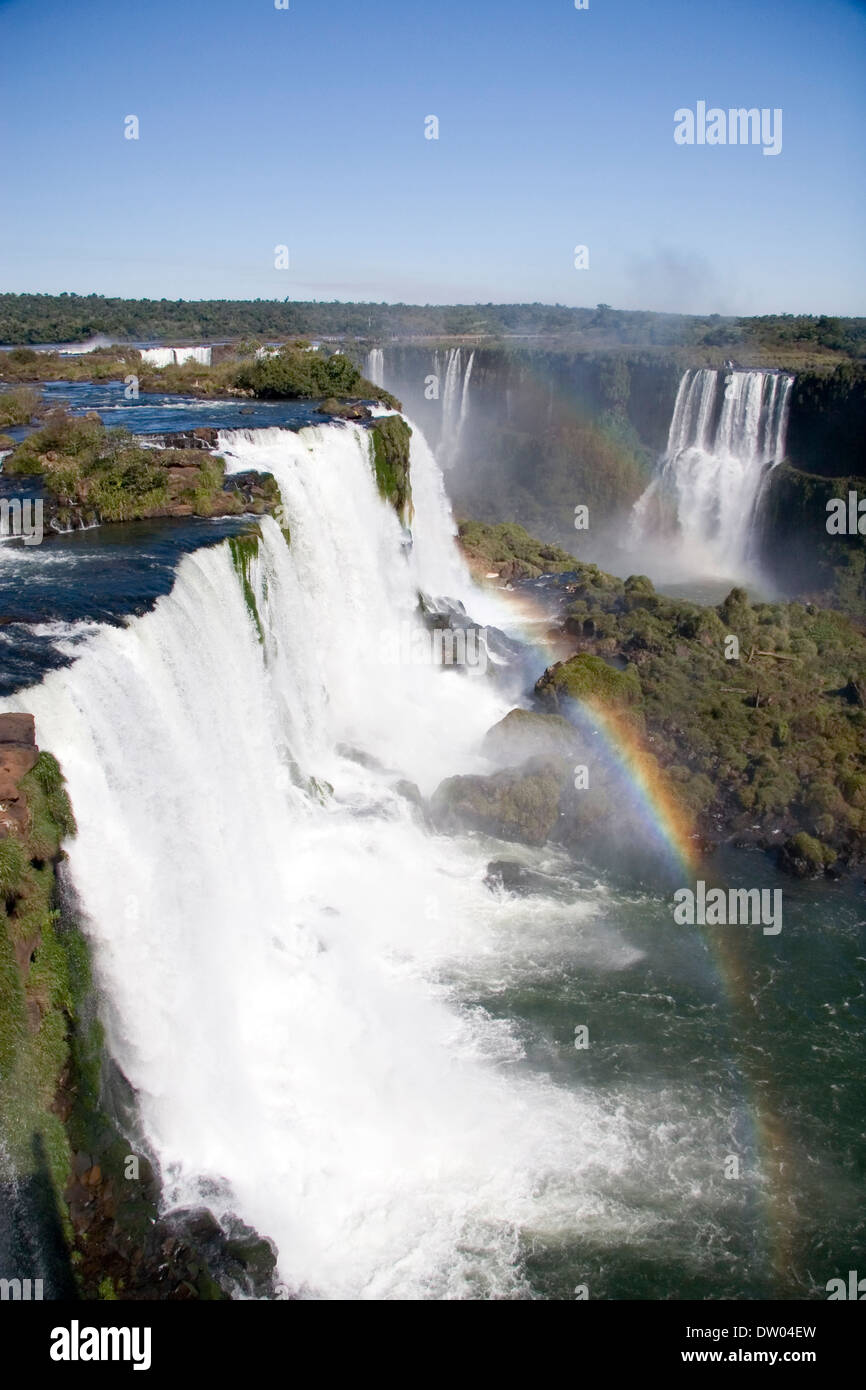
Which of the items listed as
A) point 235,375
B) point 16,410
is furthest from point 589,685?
point 235,375

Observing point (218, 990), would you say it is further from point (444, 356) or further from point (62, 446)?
point (444, 356)

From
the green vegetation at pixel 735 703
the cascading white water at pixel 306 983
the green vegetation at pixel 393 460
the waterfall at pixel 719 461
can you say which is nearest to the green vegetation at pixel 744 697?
the green vegetation at pixel 735 703

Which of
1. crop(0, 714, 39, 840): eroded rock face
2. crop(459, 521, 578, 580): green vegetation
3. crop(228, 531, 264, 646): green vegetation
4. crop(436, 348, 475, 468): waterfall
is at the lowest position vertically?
crop(0, 714, 39, 840): eroded rock face

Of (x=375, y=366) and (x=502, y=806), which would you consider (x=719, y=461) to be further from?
(x=502, y=806)

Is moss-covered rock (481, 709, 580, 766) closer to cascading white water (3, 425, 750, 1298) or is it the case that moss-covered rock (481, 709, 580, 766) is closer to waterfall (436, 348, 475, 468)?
cascading white water (3, 425, 750, 1298)

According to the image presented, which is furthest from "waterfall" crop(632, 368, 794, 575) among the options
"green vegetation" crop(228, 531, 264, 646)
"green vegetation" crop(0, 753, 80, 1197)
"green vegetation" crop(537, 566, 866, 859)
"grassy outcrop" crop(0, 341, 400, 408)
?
"green vegetation" crop(0, 753, 80, 1197)

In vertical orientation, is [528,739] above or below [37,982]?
above
